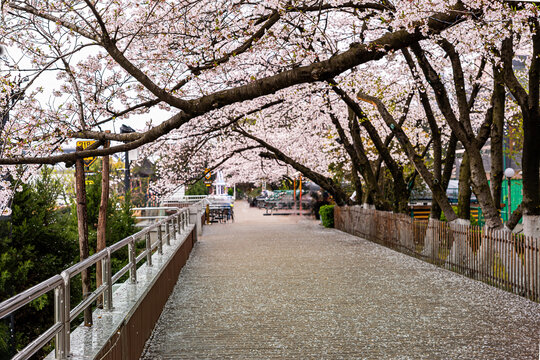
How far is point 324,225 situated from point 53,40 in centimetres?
2246

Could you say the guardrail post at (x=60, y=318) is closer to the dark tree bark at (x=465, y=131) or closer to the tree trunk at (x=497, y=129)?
the dark tree bark at (x=465, y=131)

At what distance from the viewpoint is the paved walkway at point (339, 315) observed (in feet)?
21.9

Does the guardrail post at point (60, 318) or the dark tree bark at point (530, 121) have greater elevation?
the dark tree bark at point (530, 121)

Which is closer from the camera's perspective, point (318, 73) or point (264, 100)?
point (318, 73)

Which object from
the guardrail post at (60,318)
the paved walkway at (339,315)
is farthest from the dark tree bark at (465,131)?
the guardrail post at (60,318)

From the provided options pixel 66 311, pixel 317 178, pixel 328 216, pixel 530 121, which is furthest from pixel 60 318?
pixel 328 216

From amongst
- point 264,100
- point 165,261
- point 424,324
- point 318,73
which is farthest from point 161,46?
point 264,100

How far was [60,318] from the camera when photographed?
3.69m

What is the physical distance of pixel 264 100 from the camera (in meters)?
20.8

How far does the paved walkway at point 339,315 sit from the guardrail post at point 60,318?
278 centimetres

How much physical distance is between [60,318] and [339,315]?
547cm

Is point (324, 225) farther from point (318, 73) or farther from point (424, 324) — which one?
point (318, 73)

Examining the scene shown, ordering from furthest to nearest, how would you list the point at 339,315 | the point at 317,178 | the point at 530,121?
the point at 317,178 → the point at 530,121 → the point at 339,315

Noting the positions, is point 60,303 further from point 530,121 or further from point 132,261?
point 530,121
